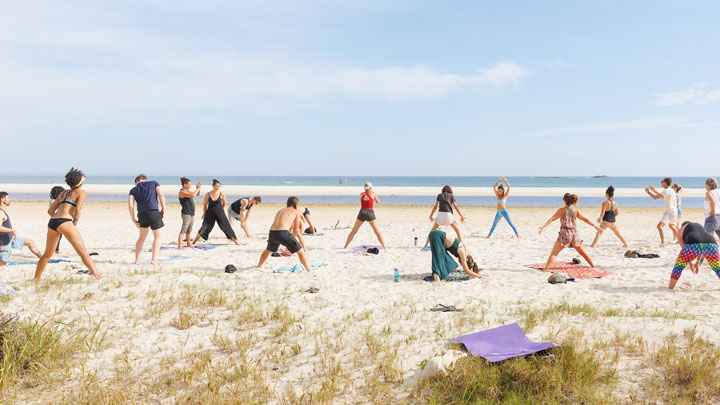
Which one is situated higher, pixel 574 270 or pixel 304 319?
pixel 574 270

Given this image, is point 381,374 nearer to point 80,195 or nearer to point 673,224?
point 80,195

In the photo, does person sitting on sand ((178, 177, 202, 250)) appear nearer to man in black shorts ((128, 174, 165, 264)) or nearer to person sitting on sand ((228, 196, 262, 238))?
person sitting on sand ((228, 196, 262, 238))

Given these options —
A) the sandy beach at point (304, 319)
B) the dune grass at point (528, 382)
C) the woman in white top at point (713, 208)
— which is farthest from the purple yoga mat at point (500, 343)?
the woman in white top at point (713, 208)

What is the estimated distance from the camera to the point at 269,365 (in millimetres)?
4617

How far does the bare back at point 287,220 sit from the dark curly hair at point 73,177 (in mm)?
3503

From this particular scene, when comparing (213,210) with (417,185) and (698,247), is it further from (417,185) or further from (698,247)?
(417,185)

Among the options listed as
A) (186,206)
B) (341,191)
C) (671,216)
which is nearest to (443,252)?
(186,206)

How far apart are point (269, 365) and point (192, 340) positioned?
51.8 inches

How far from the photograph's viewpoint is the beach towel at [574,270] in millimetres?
9023

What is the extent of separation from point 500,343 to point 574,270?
19.3 feet

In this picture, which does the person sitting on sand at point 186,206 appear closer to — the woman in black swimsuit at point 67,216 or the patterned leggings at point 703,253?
the woman in black swimsuit at point 67,216

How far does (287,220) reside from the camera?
8.70m

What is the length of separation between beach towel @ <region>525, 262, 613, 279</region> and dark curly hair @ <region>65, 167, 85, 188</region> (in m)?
9.60

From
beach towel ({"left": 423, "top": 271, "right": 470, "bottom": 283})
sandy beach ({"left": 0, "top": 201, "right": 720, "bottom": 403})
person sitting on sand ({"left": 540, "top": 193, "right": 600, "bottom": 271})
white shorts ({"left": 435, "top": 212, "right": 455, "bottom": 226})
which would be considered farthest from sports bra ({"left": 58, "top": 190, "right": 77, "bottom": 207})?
person sitting on sand ({"left": 540, "top": 193, "right": 600, "bottom": 271})
